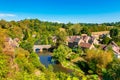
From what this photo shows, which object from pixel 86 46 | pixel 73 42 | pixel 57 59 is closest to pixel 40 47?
pixel 73 42

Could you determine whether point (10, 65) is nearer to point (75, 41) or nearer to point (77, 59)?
point (77, 59)

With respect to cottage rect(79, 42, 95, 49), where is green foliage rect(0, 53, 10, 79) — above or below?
above

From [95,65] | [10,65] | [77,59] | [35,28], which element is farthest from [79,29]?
[10,65]

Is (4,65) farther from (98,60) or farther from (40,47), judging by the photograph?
(40,47)

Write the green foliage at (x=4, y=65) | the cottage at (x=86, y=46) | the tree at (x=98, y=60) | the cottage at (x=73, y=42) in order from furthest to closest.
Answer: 1. the cottage at (x=73, y=42)
2. the cottage at (x=86, y=46)
3. the tree at (x=98, y=60)
4. the green foliage at (x=4, y=65)

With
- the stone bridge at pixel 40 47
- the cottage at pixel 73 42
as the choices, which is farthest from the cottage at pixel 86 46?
the stone bridge at pixel 40 47

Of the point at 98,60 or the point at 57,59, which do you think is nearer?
the point at 98,60

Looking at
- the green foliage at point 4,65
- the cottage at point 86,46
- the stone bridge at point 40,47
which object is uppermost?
the green foliage at point 4,65

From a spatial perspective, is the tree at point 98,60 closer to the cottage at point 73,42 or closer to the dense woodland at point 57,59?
the dense woodland at point 57,59

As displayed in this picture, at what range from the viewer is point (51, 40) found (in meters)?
57.8

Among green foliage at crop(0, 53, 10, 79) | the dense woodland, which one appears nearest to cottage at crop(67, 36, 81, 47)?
the dense woodland

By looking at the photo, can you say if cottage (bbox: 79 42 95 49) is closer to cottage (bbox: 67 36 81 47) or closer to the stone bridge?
cottage (bbox: 67 36 81 47)

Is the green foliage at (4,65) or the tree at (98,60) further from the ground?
the green foliage at (4,65)

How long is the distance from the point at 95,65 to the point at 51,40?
26.4 metres
